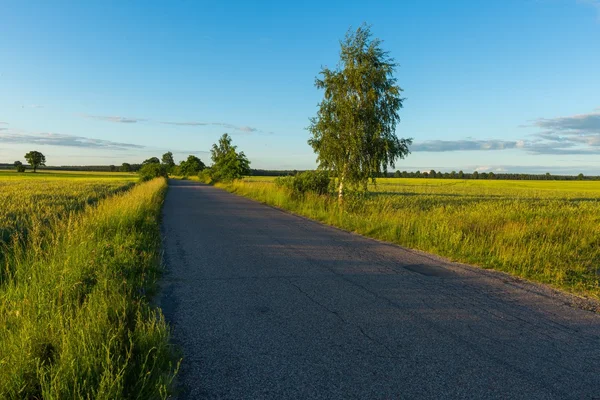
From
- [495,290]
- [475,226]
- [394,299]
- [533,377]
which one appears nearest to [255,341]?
[394,299]

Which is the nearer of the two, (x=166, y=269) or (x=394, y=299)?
(x=394, y=299)

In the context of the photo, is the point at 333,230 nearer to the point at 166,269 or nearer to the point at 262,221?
the point at 262,221

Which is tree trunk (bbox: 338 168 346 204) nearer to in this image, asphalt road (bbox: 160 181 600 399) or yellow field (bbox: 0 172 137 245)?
asphalt road (bbox: 160 181 600 399)

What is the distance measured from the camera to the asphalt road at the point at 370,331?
324 centimetres

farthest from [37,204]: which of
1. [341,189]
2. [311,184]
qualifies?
[341,189]

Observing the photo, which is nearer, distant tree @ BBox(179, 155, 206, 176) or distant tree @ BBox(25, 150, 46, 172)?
distant tree @ BBox(179, 155, 206, 176)

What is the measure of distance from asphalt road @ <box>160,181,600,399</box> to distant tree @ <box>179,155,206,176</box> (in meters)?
111

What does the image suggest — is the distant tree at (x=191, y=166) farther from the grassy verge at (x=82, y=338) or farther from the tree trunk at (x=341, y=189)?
the grassy verge at (x=82, y=338)

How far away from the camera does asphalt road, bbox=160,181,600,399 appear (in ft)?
10.6

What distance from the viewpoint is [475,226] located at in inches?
420

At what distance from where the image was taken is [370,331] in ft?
14.2

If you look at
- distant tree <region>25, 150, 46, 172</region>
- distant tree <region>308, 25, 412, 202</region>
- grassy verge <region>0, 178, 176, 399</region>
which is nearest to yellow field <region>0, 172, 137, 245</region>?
grassy verge <region>0, 178, 176, 399</region>

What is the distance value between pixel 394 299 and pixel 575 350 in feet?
7.07

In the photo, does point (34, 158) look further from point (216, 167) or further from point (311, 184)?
point (311, 184)
